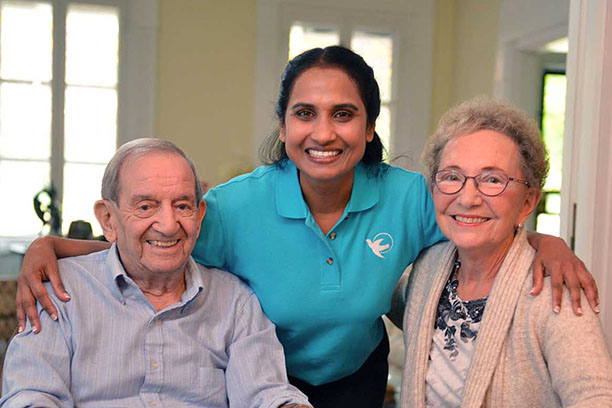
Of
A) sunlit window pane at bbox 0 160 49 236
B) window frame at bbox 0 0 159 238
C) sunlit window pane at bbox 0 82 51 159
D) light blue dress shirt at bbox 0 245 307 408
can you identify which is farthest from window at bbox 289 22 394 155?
light blue dress shirt at bbox 0 245 307 408

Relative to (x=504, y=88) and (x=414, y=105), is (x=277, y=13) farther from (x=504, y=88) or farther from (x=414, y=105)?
(x=504, y=88)

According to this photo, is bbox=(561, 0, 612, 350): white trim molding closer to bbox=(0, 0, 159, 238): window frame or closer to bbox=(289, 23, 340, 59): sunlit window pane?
bbox=(289, 23, 340, 59): sunlit window pane

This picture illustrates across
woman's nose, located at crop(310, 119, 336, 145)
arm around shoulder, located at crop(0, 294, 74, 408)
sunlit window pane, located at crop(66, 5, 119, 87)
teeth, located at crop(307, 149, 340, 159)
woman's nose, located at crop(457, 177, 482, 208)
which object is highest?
sunlit window pane, located at crop(66, 5, 119, 87)

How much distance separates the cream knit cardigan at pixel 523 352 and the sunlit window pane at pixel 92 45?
4.14m

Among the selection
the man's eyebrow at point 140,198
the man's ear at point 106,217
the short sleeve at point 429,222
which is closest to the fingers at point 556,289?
the short sleeve at point 429,222

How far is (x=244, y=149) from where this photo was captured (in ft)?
17.8

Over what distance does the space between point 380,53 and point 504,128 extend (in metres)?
4.25

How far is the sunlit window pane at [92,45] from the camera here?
17.1 feet

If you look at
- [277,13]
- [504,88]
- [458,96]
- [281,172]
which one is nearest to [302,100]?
[281,172]

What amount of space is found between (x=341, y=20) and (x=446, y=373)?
431 cm

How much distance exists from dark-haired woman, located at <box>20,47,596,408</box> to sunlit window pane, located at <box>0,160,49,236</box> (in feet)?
12.1

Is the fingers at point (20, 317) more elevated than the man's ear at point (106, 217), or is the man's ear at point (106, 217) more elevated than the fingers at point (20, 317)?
the man's ear at point (106, 217)

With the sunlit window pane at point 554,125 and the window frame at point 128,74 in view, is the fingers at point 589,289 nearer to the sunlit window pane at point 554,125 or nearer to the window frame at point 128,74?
the sunlit window pane at point 554,125

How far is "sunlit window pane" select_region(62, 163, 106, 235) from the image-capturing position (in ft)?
17.3
